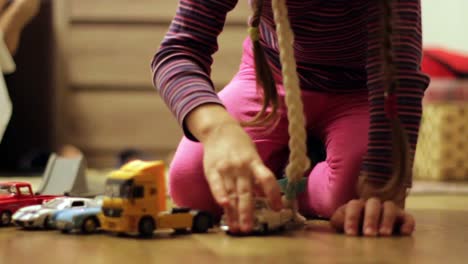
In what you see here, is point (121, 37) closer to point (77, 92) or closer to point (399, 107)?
point (77, 92)

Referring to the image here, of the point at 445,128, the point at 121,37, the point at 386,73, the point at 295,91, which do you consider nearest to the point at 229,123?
the point at 295,91

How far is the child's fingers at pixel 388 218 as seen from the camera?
2.76 feet

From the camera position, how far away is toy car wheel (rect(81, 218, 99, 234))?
2.76 feet

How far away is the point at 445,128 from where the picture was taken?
2.18m

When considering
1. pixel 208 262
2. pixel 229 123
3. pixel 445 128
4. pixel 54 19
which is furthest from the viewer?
pixel 54 19

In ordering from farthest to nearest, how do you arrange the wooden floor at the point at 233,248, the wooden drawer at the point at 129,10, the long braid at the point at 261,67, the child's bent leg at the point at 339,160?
the wooden drawer at the point at 129,10
the child's bent leg at the point at 339,160
the long braid at the point at 261,67
the wooden floor at the point at 233,248

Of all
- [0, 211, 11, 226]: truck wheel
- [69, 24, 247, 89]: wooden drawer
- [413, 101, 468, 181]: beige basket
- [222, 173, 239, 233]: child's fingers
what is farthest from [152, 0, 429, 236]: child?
[69, 24, 247, 89]: wooden drawer

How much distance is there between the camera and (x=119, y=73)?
2.62 meters

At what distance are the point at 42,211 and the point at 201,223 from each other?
0.62 feet

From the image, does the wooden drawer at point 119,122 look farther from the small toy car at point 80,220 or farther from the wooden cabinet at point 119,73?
the small toy car at point 80,220

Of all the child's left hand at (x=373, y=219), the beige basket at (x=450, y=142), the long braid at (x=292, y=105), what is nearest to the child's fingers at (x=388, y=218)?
the child's left hand at (x=373, y=219)

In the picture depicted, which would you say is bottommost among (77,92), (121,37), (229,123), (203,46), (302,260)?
(302,260)

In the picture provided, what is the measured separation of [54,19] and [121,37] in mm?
231

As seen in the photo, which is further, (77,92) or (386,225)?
(77,92)
